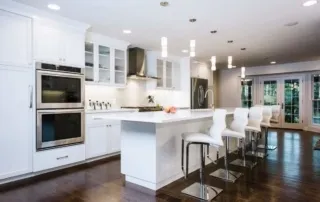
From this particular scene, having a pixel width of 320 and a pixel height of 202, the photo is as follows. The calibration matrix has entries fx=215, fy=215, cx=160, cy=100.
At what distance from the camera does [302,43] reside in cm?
526

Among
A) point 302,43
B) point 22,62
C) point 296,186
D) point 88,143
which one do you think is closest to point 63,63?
point 22,62

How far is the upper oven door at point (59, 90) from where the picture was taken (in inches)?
130

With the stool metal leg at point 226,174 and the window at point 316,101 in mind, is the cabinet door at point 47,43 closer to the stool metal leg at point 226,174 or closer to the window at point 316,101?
the stool metal leg at point 226,174

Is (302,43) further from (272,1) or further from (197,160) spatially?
(197,160)

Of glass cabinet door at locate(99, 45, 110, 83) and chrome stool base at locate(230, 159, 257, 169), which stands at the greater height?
glass cabinet door at locate(99, 45, 110, 83)

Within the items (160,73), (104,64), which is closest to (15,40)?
(104,64)

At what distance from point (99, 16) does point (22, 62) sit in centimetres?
135

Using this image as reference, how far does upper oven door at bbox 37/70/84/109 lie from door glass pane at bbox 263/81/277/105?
761cm

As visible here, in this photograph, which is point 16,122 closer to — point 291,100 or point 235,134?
point 235,134

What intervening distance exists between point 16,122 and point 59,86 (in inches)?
32.5

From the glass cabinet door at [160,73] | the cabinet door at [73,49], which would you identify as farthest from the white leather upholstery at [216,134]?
the glass cabinet door at [160,73]

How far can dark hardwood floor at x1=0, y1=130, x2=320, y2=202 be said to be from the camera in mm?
2508

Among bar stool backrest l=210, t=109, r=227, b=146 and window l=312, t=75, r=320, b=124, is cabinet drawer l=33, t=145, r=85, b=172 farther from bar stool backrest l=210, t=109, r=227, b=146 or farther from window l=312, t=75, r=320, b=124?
window l=312, t=75, r=320, b=124

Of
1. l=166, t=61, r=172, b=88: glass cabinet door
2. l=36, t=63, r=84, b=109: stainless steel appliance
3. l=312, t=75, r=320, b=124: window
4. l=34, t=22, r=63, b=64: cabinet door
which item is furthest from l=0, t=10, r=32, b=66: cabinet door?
l=312, t=75, r=320, b=124: window
